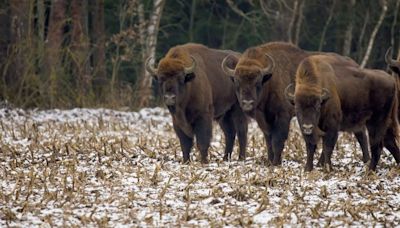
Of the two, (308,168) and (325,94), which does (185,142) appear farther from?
(325,94)

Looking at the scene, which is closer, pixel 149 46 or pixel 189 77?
pixel 189 77

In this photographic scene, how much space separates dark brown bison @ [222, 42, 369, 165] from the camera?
14.4m

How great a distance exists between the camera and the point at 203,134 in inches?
591

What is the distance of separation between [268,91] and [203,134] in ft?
3.93

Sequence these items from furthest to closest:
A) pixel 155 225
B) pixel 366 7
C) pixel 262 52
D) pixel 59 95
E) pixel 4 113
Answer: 1. pixel 366 7
2. pixel 59 95
3. pixel 4 113
4. pixel 262 52
5. pixel 155 225

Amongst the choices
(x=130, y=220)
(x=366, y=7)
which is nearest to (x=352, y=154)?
(x=130, y=220)

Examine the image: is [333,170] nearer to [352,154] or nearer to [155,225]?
[352,154]

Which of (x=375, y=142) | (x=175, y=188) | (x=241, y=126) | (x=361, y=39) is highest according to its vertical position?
(x=375, y=142)

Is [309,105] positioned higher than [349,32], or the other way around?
[309,105]

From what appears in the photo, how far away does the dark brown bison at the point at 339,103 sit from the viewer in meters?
13.4

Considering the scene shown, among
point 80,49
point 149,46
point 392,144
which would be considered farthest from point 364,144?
point 149,46

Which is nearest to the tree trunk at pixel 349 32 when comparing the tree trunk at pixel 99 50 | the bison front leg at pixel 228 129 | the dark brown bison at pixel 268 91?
the tree trunk at pixel 99 50

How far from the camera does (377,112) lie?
14211 millimetres

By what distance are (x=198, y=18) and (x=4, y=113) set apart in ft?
55.3
